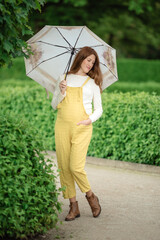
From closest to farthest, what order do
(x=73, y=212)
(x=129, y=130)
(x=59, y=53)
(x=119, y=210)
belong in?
(x=73, y=212)
(x=59, y=53)
(x=119, y=210)
(x=129, y=130)

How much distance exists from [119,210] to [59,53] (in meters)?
1.97

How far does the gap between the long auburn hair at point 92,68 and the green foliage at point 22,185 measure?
97 cm

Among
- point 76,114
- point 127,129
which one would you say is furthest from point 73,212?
point 127,129

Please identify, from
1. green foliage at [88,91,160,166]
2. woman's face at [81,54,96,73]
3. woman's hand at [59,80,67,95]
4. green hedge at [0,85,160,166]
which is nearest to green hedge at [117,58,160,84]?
green hedge at [0,85,160,166]

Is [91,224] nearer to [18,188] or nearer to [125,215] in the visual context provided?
[125,215]

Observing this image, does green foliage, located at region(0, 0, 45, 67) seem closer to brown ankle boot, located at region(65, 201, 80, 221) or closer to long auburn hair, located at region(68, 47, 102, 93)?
long auburn hair, located at region(68, 47, 102, 93)

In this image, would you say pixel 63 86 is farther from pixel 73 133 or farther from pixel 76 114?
pixel 73 133

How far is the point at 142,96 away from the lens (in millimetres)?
7594

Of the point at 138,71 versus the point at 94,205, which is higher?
the point at 138,71

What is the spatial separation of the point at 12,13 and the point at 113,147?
4267mm

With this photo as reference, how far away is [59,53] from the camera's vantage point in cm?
482

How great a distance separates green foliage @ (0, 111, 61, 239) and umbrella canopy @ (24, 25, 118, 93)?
3.49ft

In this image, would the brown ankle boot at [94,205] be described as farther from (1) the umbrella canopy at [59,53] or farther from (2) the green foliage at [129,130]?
(2) the green foliage at [129,130]

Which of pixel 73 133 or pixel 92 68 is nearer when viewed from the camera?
pixel 73 133
